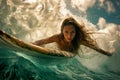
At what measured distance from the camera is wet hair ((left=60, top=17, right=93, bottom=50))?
5067 millimetres

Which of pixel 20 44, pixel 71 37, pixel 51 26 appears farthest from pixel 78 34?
pixel 51 26

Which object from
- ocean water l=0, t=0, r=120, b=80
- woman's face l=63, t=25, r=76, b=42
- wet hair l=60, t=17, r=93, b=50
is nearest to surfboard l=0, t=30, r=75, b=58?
woman's face l=63, t=25, r=76, b=42

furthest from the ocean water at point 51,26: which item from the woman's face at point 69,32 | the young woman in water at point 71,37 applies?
the woman's face at point 69,32

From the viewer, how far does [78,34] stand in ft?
17.2

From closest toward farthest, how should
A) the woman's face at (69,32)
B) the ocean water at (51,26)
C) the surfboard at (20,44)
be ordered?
the surfboard at (20,44) < the woman's face at (69,32) < the ocean water at (51,26)

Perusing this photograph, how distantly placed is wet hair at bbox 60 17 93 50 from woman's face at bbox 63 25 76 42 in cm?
7

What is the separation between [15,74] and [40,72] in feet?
2.29

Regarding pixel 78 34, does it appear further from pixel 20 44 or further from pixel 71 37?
pixel 20 44

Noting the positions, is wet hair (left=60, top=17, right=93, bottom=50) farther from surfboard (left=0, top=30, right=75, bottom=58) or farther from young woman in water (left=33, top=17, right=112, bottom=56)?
surfboard (left=0, top=30, right=75, bottom=58)

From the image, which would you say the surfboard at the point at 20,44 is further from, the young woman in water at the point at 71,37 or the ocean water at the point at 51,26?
the ocean water at the point at 51,26

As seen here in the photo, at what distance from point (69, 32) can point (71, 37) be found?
147 mm

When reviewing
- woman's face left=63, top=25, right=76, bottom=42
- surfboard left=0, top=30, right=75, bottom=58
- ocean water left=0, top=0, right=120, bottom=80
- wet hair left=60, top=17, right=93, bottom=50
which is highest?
ocean water left=0, top=0, right=120, bottom=80

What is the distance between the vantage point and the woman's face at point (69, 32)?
5.05 m

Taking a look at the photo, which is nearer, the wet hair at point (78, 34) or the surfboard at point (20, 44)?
the surfboard at point (20, 44)
